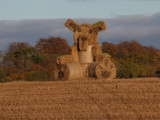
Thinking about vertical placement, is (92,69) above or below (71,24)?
below

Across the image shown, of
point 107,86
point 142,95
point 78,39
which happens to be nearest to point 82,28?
point 78,39

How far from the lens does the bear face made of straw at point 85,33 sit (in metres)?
12.9

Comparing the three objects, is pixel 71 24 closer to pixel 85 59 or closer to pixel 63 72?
pixel 85 59

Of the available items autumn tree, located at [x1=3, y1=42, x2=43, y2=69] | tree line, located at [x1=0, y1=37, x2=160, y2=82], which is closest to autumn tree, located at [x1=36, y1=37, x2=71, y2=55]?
tree line, located at [x1=0, y1=37, x2=160, y2=82]

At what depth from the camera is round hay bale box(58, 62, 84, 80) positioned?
12.2 metres

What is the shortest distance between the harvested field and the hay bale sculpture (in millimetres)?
1372

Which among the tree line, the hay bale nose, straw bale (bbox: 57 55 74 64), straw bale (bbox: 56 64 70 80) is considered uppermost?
the hay bale nose

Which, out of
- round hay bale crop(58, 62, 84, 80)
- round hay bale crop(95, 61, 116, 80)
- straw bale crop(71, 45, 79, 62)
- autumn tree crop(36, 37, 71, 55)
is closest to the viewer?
round hay bale crop(58, 62, 84, 80)

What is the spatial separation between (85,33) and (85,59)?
40.5 inches

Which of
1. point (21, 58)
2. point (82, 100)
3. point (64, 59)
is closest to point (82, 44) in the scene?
point (64, 59)

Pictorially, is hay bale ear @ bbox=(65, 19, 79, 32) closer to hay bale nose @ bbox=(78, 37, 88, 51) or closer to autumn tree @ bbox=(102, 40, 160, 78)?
hay bale nose @ bbox=(78, 37, 88, 51)

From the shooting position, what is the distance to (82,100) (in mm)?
9531

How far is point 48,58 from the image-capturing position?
33.6 metres

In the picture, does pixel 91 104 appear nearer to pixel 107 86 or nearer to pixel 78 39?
pixel 107 86
